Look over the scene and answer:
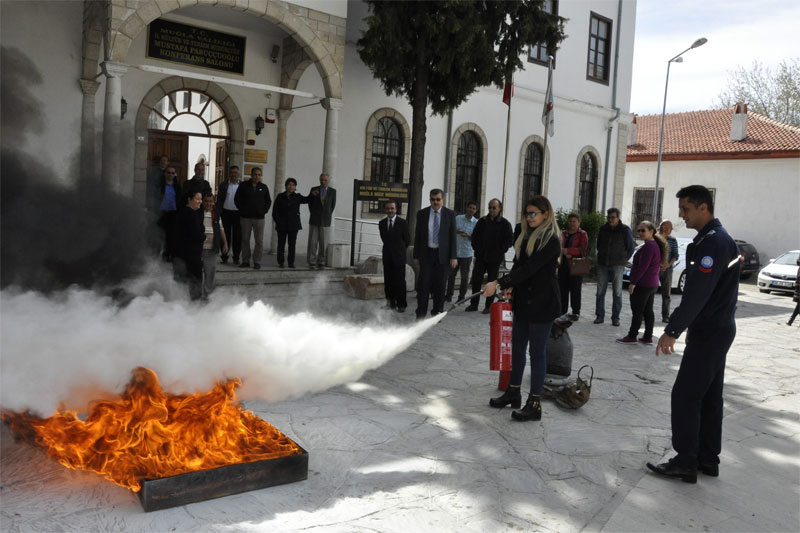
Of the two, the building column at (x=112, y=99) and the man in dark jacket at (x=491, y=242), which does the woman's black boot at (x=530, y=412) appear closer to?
the man in dark jacket at (x=491, y=242)

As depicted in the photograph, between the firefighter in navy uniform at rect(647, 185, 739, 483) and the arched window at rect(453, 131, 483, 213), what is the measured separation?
46.1ft

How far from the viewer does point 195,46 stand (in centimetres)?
1362

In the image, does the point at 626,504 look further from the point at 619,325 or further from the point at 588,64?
the point at 588,64

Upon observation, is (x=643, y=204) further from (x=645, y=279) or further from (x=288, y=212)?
(x=288, y=212)

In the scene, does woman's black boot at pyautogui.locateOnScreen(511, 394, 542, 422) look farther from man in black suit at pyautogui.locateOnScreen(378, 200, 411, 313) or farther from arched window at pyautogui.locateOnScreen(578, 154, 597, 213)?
arched window at pyautogui.locateOnScreen(578, 154, 597, 213)

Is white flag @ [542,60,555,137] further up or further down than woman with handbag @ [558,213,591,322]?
further up

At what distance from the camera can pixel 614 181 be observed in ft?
75.2

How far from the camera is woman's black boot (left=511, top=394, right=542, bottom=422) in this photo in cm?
555

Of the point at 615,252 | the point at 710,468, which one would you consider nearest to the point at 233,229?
the point at 615,252

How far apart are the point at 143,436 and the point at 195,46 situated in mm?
11679

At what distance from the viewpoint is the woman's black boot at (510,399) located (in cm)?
589

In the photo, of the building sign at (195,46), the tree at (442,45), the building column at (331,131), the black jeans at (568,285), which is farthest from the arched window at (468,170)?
the black jeans at (568,285)

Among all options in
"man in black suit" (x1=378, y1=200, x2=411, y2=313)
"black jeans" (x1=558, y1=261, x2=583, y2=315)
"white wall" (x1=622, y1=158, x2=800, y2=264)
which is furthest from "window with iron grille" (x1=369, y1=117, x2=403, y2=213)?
"white wall" (x1=622, y1=158, x2=800, y2=264)

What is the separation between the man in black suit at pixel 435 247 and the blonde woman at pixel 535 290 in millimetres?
4319
